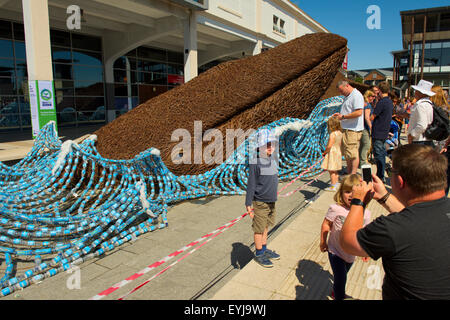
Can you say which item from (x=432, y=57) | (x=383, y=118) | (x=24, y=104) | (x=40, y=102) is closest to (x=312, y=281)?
(x=383, y=118)

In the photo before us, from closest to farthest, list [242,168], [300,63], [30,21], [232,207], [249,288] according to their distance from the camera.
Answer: [249,288]
[232,207]
[242,168]
[300,63]
[30,21]

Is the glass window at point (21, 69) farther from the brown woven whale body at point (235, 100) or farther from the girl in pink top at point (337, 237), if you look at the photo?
the girl in pink top at point (337, 237)

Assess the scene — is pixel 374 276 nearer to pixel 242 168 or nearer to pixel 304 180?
pixel 242 168

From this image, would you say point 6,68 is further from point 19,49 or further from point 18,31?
point 18,31

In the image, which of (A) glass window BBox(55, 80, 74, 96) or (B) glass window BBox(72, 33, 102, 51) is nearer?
(A) glass window BBox(55, 80, 74, 96)

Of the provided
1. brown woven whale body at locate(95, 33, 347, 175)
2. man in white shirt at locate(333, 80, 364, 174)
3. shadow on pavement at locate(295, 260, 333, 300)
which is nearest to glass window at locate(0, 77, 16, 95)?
brown woven whale body at locate(95, 33, 347, 175)

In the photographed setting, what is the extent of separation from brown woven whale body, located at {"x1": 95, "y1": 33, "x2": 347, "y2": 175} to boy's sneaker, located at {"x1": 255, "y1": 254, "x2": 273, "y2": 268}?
2.06 m

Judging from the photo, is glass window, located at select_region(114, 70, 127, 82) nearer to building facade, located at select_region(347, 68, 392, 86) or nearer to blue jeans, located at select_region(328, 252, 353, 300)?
blue jeans, located at select_region(328, 252, 353, 300)

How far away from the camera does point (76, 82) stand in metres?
15.6

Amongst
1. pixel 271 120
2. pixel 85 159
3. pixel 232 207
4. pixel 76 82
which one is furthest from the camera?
pixel 76 82

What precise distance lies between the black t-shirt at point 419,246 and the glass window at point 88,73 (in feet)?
55.9

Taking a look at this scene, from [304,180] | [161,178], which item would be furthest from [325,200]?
[161,178]

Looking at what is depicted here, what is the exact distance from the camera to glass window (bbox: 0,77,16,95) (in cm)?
1288

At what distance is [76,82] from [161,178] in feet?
45.5
